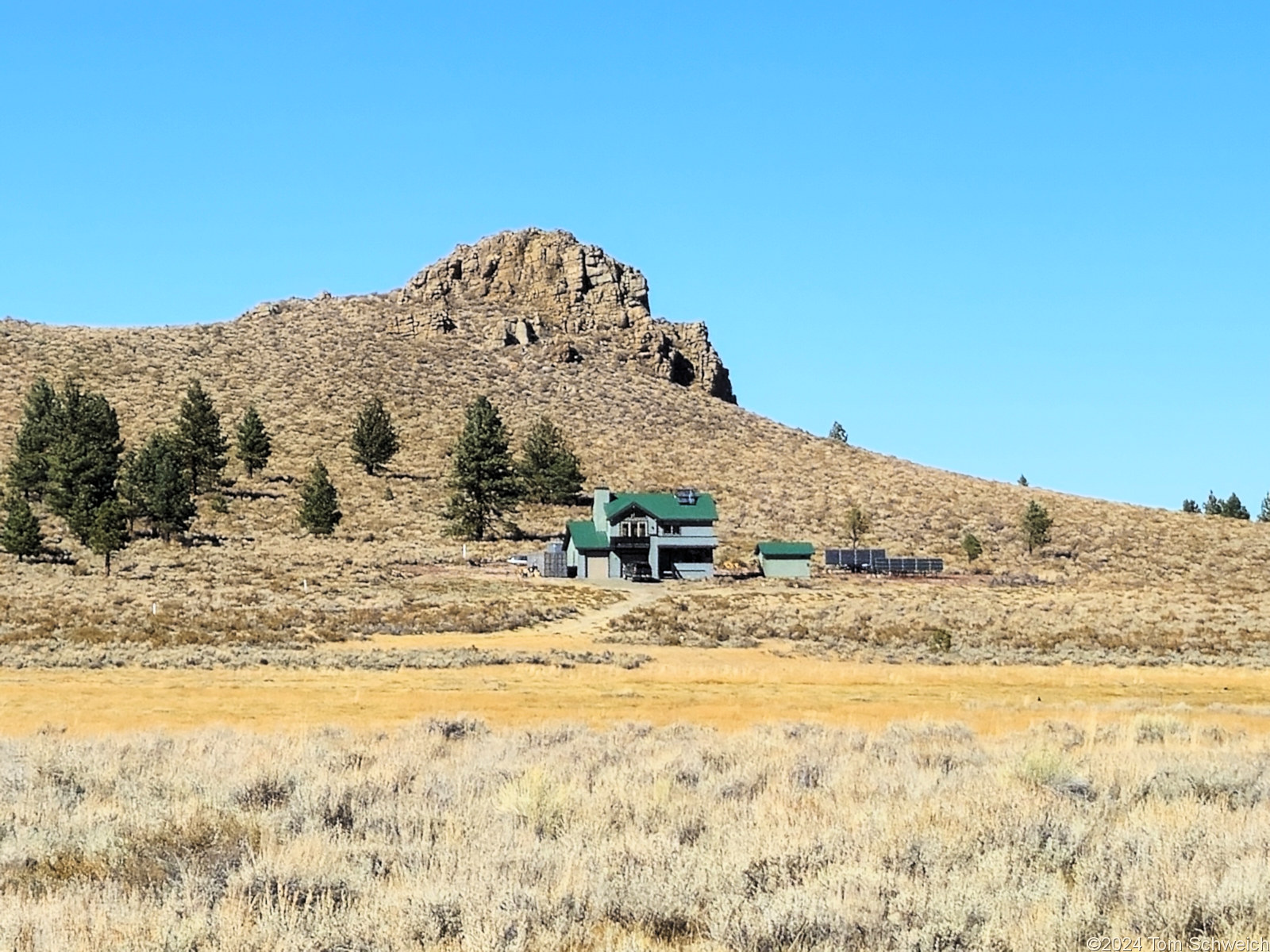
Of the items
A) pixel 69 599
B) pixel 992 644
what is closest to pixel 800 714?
pixel 992 644

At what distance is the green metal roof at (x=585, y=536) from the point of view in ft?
219

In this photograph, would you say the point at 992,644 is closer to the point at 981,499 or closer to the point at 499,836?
the point at 499,836

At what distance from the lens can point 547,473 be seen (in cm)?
→ 8738

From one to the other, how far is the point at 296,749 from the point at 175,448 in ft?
228

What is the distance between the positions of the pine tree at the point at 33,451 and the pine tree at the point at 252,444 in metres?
12.9

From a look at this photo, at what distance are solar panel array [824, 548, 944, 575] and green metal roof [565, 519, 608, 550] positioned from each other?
1583 cm

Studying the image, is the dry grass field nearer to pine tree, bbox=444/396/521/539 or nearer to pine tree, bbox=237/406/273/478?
pine tree, bbox=444/396/521/539

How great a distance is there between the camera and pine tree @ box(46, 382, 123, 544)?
61.2 m

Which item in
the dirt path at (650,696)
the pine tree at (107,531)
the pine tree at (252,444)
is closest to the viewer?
the dirt path at (650,696)

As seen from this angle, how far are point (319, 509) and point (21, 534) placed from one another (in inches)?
747

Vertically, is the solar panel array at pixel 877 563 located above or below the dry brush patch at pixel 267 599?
above

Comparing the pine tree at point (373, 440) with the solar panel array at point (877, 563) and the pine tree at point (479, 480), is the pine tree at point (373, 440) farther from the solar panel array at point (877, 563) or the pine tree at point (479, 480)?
the solar panel array at point (877, 563)

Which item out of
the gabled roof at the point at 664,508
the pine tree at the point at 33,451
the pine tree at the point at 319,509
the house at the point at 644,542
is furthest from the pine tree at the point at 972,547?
the pine tree at the point at 33,451

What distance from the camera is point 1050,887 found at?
304 inches
